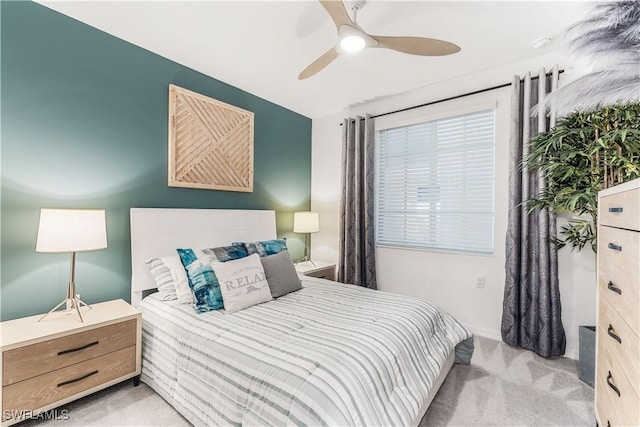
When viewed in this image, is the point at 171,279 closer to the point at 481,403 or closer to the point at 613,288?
the point at 481,403

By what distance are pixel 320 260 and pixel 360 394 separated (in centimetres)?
301

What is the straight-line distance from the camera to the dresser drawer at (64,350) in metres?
1.59

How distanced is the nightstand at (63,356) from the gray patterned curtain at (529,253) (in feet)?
10.2

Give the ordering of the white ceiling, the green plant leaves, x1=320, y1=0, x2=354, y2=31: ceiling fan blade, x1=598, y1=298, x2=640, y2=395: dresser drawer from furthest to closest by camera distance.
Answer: the white ceiling, the green plant leaves, x1=320, y1=0, x2=354, y2=31: ceiling fan blade, x1=598, y1=298, x2=640, y2=395: dresser drawer

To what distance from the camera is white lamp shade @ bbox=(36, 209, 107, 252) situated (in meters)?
1.76

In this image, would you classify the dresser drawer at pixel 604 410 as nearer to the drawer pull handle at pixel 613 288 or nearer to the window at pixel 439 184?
the drawer pull handle at pixel 613 288

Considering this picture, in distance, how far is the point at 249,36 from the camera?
7.92ft

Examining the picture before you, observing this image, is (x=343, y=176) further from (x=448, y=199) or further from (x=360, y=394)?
(x=360, y=394)

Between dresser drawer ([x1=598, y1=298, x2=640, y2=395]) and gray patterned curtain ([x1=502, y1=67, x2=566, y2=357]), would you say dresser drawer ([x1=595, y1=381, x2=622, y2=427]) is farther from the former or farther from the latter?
gray patterned curtain ([x1=502, y1=67, x2=566, y2=357])

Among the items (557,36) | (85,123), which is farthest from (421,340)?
(85,123)

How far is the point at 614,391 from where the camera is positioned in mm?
1264

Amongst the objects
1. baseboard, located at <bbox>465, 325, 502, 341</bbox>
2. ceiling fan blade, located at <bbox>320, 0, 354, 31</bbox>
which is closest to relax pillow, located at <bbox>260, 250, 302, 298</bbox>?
ceiling fan blade, located at <bbox>320, 0, 354, 31</bbox>

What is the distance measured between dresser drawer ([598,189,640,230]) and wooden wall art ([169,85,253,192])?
9.84ft

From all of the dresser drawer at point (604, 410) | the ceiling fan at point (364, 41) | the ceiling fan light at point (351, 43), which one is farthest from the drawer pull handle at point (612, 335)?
the ceiling fan light at point (351, 43)
